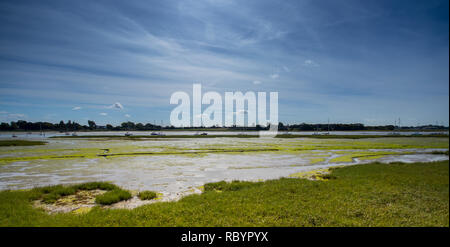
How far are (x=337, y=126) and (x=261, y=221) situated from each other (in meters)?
200

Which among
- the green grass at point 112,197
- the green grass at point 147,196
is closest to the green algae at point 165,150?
the green grass at point 112,197

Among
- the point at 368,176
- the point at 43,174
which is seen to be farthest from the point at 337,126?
the point at 43,174

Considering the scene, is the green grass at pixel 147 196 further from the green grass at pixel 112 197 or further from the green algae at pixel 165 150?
the green algae at pixel 165 150

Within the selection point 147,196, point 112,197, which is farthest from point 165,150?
point 112,197

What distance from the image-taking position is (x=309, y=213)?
838cm

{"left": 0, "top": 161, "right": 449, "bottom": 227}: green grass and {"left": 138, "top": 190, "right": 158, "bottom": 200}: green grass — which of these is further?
{"left": 138, "top": 190, "right": 158, "bottom": 200}: green grass

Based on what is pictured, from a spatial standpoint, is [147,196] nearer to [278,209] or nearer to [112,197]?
[112,197]

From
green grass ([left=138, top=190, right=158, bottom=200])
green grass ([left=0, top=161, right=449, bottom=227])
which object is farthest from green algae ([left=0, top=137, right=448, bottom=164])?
green grass ([left=138, top=190, right=158, bottom=200])

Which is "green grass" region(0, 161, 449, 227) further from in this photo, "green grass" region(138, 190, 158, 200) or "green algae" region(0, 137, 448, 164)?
"green algae" region(0, 137, 448, 164)

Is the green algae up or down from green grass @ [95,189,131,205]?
down

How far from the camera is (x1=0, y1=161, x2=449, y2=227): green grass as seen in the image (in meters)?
7.49

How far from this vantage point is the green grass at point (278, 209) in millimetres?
7492

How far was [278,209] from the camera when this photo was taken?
874cm
